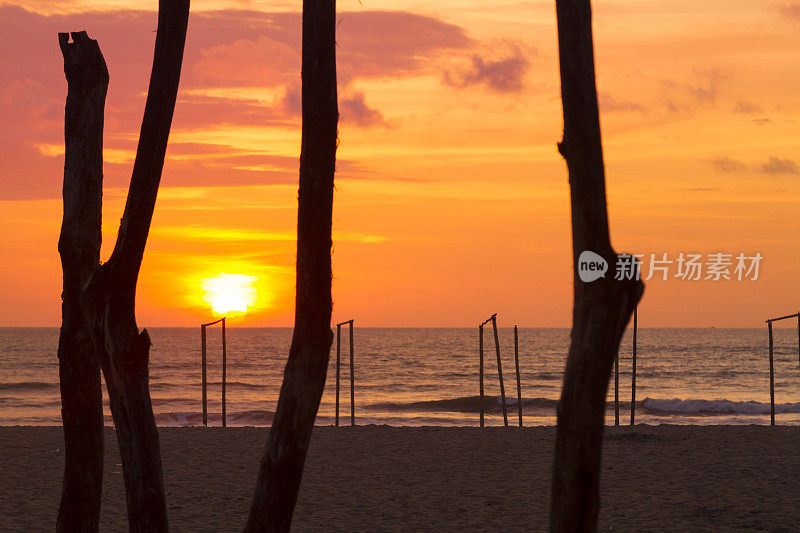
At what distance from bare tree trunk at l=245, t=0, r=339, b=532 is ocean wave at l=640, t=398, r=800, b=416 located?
25.3 metres

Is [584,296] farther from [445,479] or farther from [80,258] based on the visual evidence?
[445,479]

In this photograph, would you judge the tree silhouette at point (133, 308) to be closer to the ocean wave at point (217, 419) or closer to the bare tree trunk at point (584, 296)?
the bare tree trunk at point (584, 296)

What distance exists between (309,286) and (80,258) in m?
1.91

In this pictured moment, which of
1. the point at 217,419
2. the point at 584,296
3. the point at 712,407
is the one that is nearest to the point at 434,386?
the point at 712,407

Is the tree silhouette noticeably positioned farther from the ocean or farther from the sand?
the ocean

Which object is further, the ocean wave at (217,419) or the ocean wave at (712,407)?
the ocean wave at (712,407)

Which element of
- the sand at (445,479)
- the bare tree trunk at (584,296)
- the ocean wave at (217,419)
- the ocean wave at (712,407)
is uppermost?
the bare tree trunk at (584,296)

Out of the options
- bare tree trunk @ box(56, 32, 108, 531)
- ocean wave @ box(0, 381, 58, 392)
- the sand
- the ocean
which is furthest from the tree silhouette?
ocean wave @ box(0, 381, 58, 392)

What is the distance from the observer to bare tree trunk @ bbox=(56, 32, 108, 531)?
18.2ft

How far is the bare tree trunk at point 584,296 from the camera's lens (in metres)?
3.86

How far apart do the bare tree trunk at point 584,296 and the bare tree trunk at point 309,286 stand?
136cm

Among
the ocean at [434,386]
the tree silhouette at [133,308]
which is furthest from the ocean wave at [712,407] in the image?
the tree silhouette at [133,308]

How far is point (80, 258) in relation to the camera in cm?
560

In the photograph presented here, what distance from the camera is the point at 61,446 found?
42.3 feet
